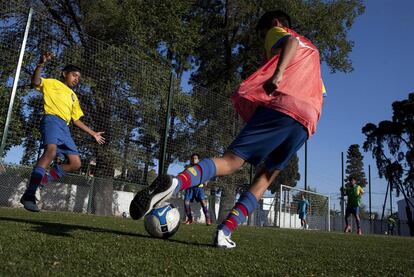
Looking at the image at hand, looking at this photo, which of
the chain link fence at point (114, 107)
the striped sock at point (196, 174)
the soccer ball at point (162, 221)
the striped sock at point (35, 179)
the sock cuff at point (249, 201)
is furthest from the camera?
the chain link fence at point (114, 107)

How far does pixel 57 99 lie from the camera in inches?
198

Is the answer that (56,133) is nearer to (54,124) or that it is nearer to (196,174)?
(54,124)

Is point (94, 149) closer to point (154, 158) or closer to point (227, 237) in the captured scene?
point (154, 158)

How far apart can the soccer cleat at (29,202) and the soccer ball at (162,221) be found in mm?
1718

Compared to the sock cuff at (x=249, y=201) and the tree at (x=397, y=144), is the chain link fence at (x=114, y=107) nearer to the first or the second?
the sock cuff at (x=249, y=201)

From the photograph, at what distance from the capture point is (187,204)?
10211 millimetres

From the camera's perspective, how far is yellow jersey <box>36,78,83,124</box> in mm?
4940

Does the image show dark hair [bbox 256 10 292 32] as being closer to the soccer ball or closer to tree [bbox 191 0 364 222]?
the soccer ball

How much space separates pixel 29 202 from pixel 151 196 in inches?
101

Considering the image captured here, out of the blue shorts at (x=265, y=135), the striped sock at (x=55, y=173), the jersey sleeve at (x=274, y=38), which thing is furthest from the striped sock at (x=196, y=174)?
the striped sock at (x=55, y=173)

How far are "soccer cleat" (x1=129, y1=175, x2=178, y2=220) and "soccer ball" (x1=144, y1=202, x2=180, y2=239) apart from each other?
28.9 inches

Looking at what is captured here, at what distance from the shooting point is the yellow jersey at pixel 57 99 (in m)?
4.94

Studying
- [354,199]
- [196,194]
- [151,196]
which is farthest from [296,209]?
[151,196]

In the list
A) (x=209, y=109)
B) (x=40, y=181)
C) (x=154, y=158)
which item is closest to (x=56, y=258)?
(x=40, y=181)
